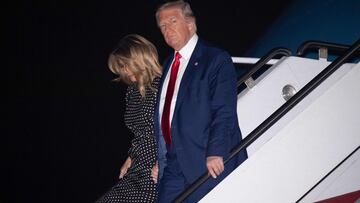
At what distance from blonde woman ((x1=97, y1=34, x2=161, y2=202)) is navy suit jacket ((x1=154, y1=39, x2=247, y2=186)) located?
0.98 ft

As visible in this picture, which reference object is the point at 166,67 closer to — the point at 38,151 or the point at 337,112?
the point at 337,112

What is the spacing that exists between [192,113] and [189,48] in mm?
406

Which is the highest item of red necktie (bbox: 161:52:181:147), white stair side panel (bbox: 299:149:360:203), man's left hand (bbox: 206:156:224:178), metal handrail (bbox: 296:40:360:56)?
metal handrail (bbox: 296:40:360:56)

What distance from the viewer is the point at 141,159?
2.52 metres

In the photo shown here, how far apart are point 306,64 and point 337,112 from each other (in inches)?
28.5

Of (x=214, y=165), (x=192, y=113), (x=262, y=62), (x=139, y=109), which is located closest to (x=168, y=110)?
(x=192, y=113)

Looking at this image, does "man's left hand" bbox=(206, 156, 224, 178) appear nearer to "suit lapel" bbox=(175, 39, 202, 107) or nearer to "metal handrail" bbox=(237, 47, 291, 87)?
"suit lapel" bbox=(175, 39, 202, 107)

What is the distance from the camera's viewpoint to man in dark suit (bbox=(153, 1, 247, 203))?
2.14m

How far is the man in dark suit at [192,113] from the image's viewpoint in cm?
214

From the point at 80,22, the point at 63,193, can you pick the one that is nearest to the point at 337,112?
the point at 63,193

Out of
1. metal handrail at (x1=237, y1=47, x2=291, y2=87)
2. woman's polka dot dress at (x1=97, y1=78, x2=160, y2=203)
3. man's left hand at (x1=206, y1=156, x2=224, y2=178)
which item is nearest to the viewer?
man's left hand at (x1=206, y1=156, x2=224, y2=178)

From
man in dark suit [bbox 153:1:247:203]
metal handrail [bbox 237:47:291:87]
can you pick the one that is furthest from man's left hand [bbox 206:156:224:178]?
metal handrail [bbox 237:47:291:87]

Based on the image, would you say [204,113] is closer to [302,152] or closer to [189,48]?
[189,48]

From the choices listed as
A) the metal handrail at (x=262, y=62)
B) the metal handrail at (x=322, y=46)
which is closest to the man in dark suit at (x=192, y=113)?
the metal handrail at (x=262, y=62)
